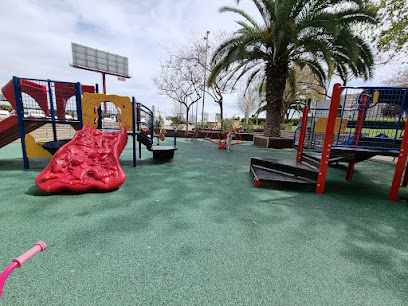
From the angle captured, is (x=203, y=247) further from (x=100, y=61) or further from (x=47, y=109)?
(x=100, y=61)

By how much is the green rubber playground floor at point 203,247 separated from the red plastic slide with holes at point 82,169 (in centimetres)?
17

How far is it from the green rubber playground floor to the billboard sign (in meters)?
21.3

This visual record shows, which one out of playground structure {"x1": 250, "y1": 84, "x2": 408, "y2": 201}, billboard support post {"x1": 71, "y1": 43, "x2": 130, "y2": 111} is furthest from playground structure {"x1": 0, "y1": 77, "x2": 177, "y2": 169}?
billboard support post {"x1": 71, "y1": 43, "x2": 130, "y2": 111}

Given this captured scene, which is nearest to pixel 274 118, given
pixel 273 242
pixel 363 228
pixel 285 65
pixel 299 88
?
pixel 285 65

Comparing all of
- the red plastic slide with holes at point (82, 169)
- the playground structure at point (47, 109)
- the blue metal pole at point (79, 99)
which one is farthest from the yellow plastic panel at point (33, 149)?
the red plastic slide with holes at point (82, 169)

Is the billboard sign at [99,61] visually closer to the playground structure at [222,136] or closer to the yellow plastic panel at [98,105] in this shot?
the playground structure at [222,136]

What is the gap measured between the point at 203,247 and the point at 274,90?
8896 mm

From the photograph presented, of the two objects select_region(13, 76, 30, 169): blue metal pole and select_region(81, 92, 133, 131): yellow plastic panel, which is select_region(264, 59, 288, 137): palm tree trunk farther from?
select_region(13, 76, 30, 169): blue metal pole

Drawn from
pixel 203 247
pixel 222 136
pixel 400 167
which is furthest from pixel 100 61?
pixel 400 167

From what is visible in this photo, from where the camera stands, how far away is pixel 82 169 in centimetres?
314

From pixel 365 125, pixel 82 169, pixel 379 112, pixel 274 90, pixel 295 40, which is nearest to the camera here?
pixel 82 169

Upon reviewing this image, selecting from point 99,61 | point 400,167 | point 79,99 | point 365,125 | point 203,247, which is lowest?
point 203,247

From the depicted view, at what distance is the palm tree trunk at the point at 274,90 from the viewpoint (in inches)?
349

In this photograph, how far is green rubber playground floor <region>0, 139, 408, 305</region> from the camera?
133cm
